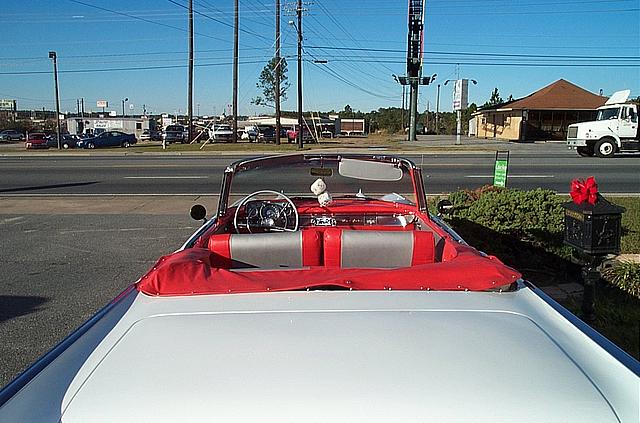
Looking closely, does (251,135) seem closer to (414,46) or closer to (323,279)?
(414,46)

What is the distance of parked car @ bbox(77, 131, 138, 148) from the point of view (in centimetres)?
4134

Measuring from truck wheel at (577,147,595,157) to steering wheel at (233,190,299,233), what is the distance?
79.6ft

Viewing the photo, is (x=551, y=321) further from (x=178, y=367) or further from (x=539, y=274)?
(x=539, y=274)

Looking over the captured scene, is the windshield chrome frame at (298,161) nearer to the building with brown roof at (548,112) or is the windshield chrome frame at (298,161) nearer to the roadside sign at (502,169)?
the roadside sign at (502,169)

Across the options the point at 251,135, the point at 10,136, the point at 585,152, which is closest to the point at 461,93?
the point at 585,152

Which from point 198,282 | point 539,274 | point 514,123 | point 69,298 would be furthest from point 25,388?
point 514,123

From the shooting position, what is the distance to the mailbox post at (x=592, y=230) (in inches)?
159

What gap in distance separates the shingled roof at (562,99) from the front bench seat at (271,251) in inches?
1712

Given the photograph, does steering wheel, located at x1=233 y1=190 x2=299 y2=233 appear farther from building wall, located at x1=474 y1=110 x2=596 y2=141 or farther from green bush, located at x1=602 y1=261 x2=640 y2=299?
building wall, located at x1=474 y1=110 x2=596 y2=141

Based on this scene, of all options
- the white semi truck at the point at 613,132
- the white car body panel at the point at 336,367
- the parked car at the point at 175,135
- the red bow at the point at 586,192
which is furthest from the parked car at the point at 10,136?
the white car body panel at the point at 336,367

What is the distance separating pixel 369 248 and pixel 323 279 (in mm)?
788

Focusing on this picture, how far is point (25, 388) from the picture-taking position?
5.10 feet

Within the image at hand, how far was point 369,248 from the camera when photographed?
114 inches

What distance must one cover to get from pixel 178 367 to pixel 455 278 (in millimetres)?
1117
